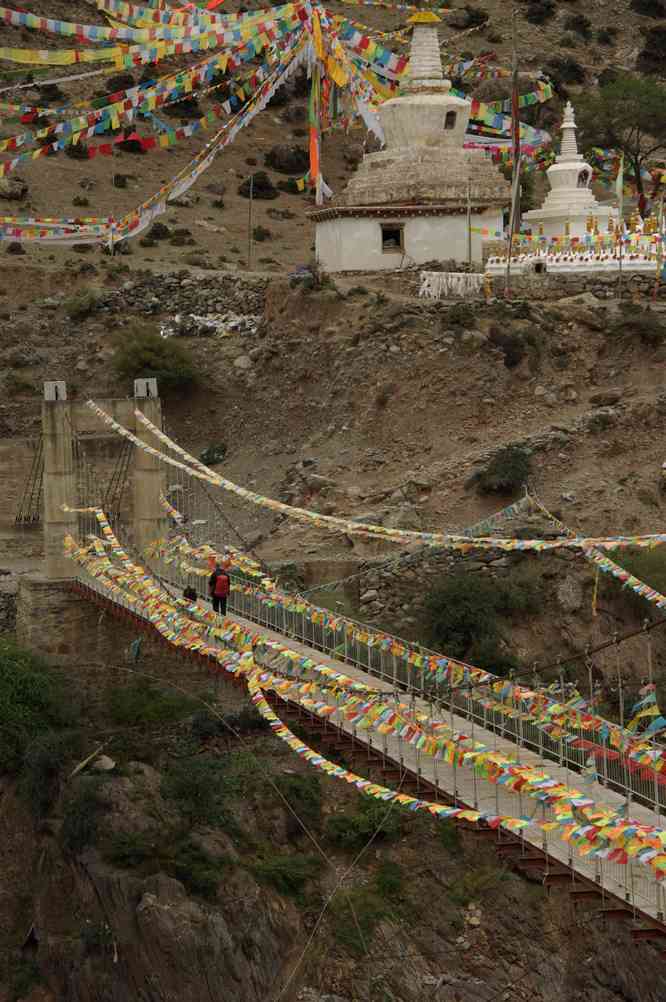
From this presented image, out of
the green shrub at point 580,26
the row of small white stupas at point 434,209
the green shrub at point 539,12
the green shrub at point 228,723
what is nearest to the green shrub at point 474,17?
the green shrub at point 539,12

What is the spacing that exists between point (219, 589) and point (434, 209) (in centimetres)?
1502

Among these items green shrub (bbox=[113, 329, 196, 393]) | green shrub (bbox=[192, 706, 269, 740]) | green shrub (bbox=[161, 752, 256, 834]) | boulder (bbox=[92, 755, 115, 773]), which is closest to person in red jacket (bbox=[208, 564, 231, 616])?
green shrub (bbox=[161, 752, 256, 834])

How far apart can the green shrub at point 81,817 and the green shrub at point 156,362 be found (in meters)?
13.3

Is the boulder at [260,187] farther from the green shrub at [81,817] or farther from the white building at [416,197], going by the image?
the green shrub at [81,817]

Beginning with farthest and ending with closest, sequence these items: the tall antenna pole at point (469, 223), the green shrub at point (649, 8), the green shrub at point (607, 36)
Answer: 1. the green shrub at point (649, 8)
2. the green shrub at point (607, 36)
3. the tall antenna pole at point (469, 223)

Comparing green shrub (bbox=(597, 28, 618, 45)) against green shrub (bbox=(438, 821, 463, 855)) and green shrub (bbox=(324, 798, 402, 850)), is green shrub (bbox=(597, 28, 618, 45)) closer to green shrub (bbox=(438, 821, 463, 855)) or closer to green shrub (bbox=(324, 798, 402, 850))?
green shrub (bbox=(324, 798, 402, 850))

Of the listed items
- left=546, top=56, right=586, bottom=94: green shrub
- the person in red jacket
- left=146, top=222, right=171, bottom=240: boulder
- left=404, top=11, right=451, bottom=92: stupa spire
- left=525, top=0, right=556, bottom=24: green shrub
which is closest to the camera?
the person in red jacket

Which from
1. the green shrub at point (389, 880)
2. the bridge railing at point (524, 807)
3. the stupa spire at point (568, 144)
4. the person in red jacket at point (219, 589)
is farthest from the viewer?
the stupa spire at point (568, 144)

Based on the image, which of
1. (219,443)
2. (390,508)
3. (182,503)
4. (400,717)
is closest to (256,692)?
(400,717)

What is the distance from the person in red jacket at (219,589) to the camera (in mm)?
29797

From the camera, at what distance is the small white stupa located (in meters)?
43.8

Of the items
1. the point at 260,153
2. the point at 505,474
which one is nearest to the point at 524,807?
the point at 505,474

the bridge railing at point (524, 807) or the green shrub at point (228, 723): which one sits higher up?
the bridge railing at point (524, 807)

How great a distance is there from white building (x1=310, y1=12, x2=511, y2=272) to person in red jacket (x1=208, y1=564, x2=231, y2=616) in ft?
47.5
